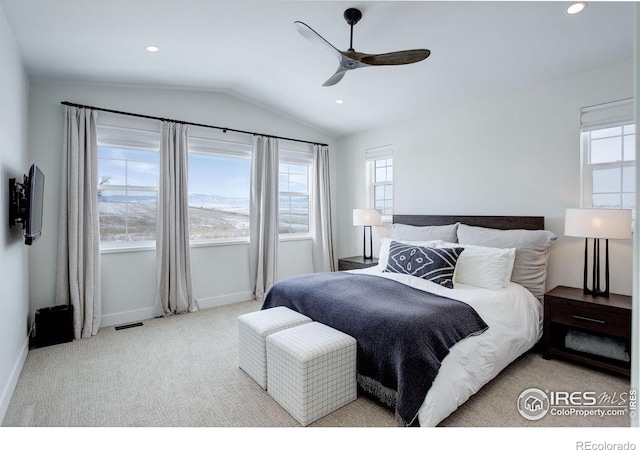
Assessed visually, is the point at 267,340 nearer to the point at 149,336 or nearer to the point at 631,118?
the point at 149,336

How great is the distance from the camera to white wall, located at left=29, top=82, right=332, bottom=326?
130 inches

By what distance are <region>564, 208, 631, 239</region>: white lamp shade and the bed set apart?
43 centimetres

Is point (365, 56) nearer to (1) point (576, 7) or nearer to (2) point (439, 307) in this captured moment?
(1) point (576, 7)

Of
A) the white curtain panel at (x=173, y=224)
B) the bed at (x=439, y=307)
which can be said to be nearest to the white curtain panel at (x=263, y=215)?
the white curtain panel at (x=173, y=224)

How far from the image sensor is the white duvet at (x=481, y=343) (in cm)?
183

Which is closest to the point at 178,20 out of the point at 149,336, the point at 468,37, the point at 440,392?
the point at 468,37

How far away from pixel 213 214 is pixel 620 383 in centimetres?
443

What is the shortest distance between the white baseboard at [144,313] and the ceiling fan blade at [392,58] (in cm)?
343

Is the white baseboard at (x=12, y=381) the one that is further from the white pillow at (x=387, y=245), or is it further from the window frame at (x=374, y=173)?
the window frame at (x=374, y=173)

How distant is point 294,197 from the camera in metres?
5.24

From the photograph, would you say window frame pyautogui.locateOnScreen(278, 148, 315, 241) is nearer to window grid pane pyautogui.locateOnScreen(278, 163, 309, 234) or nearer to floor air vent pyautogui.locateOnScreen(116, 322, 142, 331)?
window grid pane pyautogui.locateOnScreen(278, 163, 309, 234)

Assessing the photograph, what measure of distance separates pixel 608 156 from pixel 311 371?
10.6ft

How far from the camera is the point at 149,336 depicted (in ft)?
10.9

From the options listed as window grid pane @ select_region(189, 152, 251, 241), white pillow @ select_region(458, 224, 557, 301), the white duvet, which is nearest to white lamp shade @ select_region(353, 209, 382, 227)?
the white duvet
